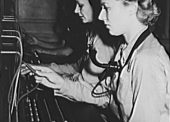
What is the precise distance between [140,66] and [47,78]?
0.24m

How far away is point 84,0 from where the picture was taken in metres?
1.13

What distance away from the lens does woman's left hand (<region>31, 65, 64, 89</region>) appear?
0.90 metres

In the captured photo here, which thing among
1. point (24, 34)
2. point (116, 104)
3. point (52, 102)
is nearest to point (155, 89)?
point (116, 104)

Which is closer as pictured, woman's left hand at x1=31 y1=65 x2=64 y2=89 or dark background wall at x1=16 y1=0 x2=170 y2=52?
woman's left hand at x1=31 y1=65 x2=64 y2=89

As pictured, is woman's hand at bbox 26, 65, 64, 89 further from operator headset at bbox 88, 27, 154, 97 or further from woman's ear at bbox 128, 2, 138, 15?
woman's ear at bbox 128, 2, 138, 15

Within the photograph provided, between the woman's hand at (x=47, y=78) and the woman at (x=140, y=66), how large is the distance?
146 mm

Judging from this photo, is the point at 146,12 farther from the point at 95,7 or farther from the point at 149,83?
the point at 95,7

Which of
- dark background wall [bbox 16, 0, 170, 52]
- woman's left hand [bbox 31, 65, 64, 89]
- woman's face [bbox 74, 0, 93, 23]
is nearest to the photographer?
woman's left hand [bbox 31, 65, 64, 89]

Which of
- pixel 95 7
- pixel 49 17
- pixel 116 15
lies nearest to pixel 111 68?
pixel 116 15

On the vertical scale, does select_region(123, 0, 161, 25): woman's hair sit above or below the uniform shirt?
above

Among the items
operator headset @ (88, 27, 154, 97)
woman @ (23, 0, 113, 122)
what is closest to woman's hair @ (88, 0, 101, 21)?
woman @ (23, 0, 113, 122)

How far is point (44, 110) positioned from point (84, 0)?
393 millimetres

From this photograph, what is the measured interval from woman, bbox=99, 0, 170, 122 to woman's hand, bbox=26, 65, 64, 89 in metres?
0.15

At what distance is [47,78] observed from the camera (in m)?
0.91
